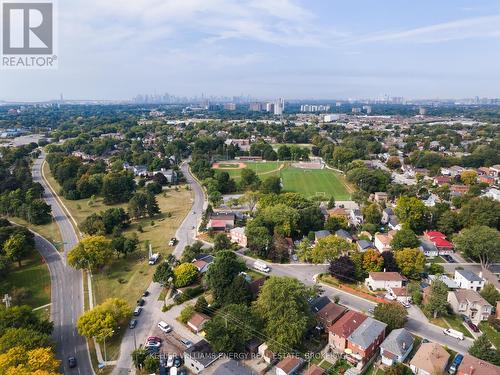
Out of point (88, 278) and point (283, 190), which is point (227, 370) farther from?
point (283, 190)

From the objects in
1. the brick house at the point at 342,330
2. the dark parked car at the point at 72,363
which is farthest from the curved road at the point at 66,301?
the brick house at the point at 342,330

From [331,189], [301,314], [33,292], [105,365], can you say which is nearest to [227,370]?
[301,314]

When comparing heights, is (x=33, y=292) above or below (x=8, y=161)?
below

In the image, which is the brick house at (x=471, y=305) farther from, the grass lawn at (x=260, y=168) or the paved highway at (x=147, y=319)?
the grass lawn at (x=260, y=168)

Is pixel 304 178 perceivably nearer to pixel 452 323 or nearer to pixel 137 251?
pixel 137 251

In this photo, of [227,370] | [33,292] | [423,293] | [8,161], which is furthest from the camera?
[8,161]

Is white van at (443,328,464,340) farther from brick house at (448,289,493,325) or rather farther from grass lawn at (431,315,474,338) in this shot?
brick house at (448,289,493,325)

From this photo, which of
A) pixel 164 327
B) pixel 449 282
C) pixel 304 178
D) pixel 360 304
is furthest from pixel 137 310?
pixel 304 178
